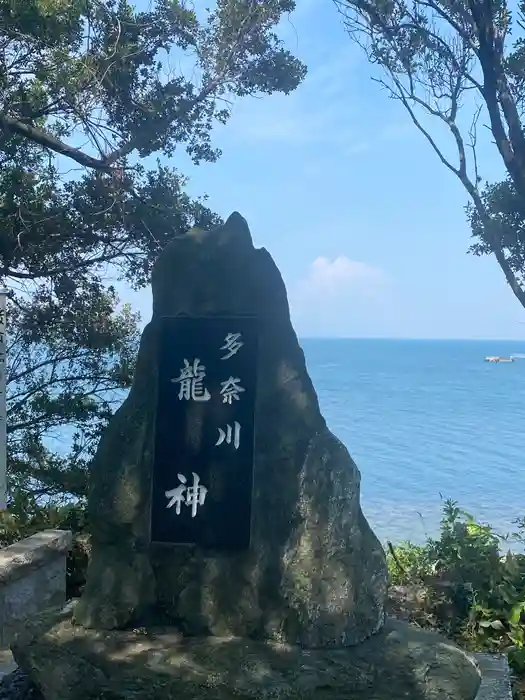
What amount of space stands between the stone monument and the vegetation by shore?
108cm

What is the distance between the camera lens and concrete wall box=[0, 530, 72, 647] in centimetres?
387

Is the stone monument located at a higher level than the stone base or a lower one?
higher

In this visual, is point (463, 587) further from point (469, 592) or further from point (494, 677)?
point (494, 677)

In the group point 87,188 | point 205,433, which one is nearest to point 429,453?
point 87,188

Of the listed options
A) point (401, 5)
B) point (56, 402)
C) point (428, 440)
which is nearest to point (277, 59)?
point (401, 5)

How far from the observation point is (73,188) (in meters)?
6.72

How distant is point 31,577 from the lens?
13.5 feet

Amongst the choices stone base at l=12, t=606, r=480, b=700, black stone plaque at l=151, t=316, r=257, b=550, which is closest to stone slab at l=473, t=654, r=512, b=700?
stone base at l=12, t=606, r=480, b=700

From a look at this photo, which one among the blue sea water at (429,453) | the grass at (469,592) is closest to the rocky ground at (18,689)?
the grass at (469,592)

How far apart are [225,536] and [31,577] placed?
1699 millimetres

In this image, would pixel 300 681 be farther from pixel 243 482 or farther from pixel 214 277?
pixel 214 277

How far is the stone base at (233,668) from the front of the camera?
2588mm

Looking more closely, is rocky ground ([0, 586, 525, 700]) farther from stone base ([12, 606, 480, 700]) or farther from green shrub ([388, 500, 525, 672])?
stone base ([12, 606, 480, 700])

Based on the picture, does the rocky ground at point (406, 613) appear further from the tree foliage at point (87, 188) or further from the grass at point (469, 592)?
the tree foliage at point (87, 188)
